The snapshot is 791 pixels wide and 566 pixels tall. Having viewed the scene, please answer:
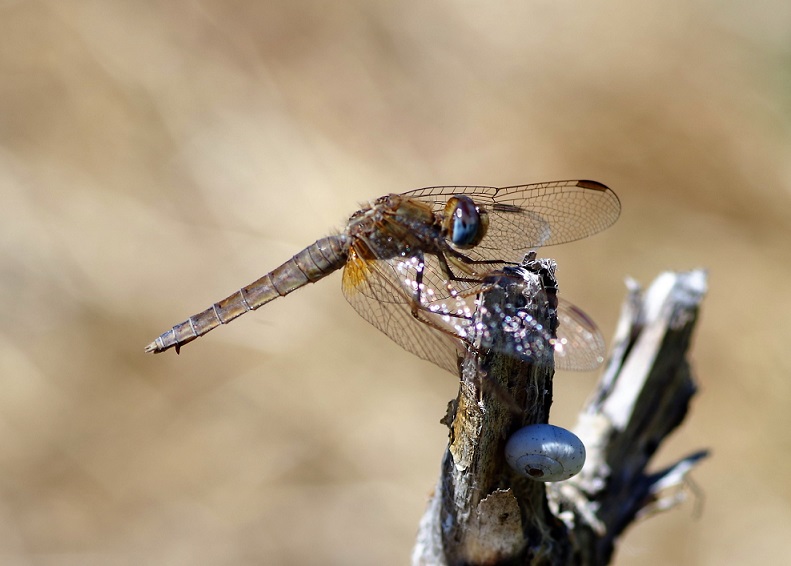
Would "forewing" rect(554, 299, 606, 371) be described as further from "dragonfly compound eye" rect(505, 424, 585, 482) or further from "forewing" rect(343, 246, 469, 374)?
"dragonfly compound eye" rect(505, 424, 585, 482)

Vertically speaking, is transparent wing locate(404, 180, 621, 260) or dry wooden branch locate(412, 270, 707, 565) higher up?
transparent wing locate(404, 180, 621, 260)

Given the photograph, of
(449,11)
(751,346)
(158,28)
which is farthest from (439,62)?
(751,346)

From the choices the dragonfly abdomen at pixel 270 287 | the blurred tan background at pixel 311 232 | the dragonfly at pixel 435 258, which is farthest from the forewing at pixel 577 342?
the blurred tan background at pixel 311 232

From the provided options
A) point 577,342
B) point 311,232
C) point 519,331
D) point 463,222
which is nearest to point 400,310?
point 463,222

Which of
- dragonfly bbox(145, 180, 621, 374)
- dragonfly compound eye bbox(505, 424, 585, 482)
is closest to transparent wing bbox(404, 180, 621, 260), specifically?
dragonfly bbox(145, 180, 621, 374)

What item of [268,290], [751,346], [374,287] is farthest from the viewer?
[751,346]

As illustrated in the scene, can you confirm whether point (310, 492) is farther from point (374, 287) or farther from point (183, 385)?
point (374, 287)

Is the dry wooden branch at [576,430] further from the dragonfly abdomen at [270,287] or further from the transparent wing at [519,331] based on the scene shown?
the dragonfly abdomen at [270,287]

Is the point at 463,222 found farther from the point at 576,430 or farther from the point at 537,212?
the point at 576,430
